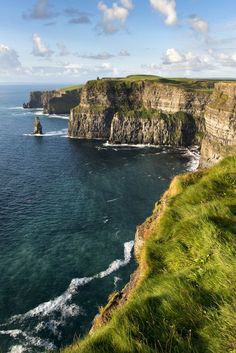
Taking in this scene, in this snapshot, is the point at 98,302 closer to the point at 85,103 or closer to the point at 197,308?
the point at 197,308

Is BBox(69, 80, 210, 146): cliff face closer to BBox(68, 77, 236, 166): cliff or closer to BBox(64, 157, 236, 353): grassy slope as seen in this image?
BBox(68, 77, 236, 166): cliff

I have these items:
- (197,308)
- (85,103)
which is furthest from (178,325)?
(85,103)

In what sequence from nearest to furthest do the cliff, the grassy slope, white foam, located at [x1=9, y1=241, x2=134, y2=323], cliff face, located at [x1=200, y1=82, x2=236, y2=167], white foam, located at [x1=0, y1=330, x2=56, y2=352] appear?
1. the grassy slope
2. white foam, located at [x1=0, y1=330, x2=56, y2=352]
3. white foam, located at [x1=9, y1=241, x2=134, y2=323]
4. cliff face, located at [x1=200, y1=82, x2=236, y2=167]
5. the cliff

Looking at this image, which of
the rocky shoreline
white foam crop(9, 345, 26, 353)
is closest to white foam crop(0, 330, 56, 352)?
white foam crop(9, 345, 26, 353)

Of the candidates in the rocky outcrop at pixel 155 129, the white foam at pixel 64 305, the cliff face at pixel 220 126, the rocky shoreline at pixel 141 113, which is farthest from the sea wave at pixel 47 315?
the rocky outcrop at pixel 155 129

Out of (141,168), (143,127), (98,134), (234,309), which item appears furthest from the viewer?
(98,134)

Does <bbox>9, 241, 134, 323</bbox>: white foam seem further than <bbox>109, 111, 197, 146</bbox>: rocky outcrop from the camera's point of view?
No
